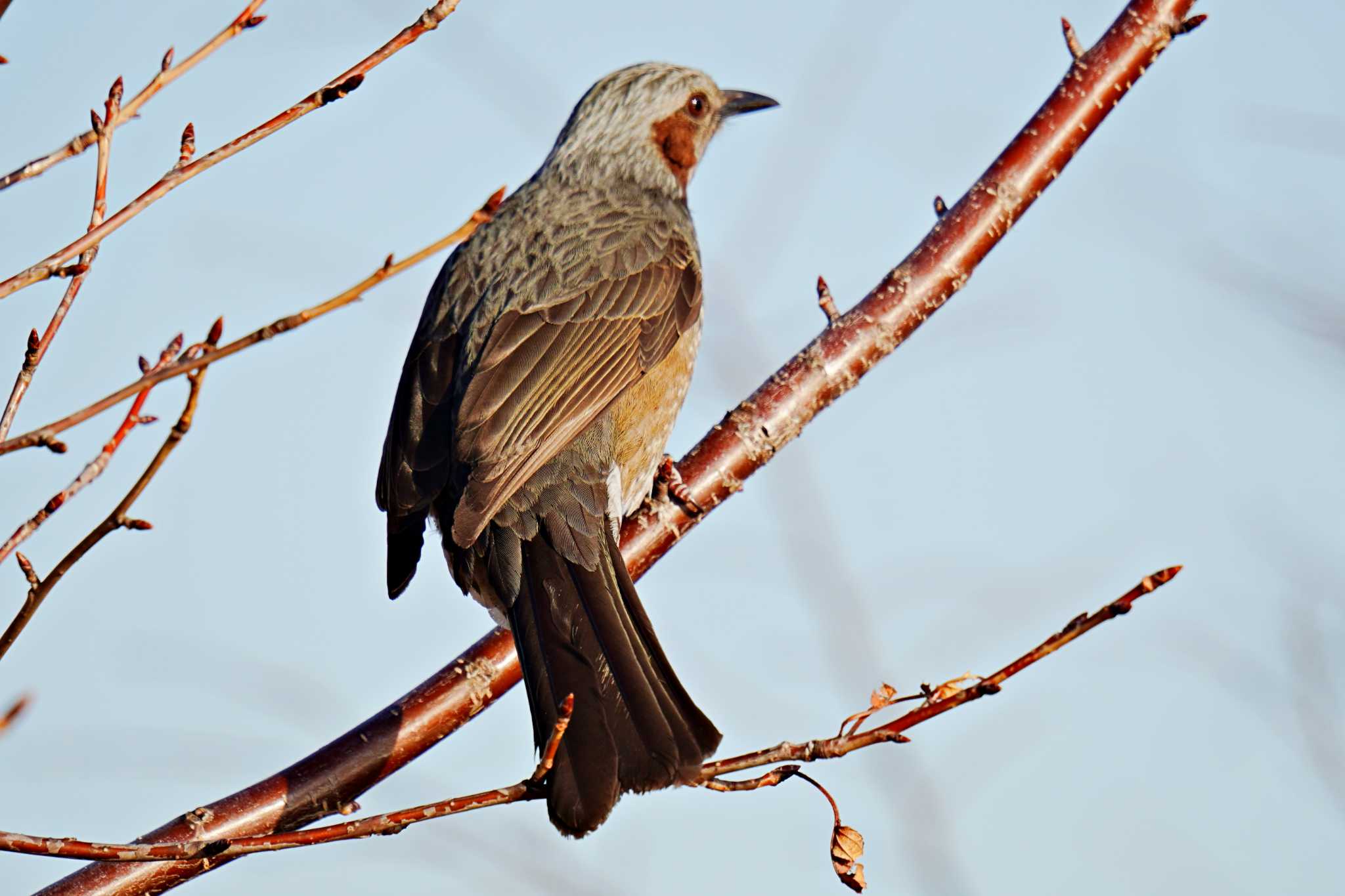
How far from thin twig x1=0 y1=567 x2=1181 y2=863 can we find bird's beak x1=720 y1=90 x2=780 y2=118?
3.66 meters

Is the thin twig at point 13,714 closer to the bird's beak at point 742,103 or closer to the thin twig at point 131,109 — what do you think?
the thin twig at point 131,109

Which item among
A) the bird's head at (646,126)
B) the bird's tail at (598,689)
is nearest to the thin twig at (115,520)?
the bird's tail at (598,689)

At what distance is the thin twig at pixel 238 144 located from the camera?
2.07 metres

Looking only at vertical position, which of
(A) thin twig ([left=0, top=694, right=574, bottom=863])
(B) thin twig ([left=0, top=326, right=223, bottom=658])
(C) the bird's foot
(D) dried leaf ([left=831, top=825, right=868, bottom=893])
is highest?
(C) the bird's foot

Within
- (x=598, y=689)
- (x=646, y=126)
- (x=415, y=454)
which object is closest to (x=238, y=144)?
(x=598, y=689)

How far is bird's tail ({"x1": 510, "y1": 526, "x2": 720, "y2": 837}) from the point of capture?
2.79 metres

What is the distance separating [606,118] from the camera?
5.40m

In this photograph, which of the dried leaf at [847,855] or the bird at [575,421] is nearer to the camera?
the dried leaf at [847,855]

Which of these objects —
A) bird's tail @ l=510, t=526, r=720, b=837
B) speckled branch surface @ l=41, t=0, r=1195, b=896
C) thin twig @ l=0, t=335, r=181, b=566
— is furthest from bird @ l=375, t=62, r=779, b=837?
thin twig @ l=0, t=335, r=181, b=566

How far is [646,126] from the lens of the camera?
17.8 feet

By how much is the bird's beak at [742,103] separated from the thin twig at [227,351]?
12.5ft

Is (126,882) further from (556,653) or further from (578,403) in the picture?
(578,403)

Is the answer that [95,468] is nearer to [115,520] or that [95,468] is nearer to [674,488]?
[115,520]

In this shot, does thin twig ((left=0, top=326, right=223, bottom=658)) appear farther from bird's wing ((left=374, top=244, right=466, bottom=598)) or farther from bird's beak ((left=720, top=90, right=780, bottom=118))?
bird's beak ((left=720, top=90, right=780, bottom=118))
